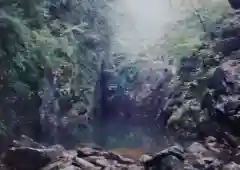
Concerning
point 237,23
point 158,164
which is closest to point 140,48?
point 237,23

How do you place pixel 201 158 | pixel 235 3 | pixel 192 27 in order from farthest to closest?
pixel 192 27, pixel 235 3, pixel 201 158

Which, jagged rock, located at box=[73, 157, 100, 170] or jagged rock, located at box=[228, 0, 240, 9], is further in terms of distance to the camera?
jagged rock, located at box=[228, 0, 240, 9]

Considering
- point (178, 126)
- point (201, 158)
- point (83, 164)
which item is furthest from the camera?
point (178, 126)

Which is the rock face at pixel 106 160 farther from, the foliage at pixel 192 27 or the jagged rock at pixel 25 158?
the foliage at pixel 192 27

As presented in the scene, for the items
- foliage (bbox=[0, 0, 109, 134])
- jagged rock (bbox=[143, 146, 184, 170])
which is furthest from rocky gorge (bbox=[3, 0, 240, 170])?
foliage (bbox=[0, 0, 109, 134])

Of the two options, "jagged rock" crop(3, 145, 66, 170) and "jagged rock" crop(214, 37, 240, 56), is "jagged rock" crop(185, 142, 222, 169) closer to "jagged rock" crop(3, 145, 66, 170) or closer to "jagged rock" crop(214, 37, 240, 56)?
"jagged rock" crop(3, 145, 66, 170)

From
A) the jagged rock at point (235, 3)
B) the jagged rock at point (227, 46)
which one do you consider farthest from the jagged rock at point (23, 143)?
the jagged rock at point (235, 3)

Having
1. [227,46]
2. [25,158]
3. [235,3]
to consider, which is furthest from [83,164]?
[235,3]

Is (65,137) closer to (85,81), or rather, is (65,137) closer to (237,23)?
(85,81)

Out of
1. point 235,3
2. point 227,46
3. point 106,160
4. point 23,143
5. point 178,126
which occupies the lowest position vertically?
point 106,160

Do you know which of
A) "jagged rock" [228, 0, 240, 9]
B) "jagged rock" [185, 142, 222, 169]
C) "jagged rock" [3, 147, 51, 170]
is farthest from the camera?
"jagged rock" [228, 0, 240, 9]

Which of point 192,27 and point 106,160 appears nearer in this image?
point 106,160

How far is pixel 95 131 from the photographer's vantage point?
7.07 meters

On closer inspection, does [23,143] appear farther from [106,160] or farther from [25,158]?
[106,160]
